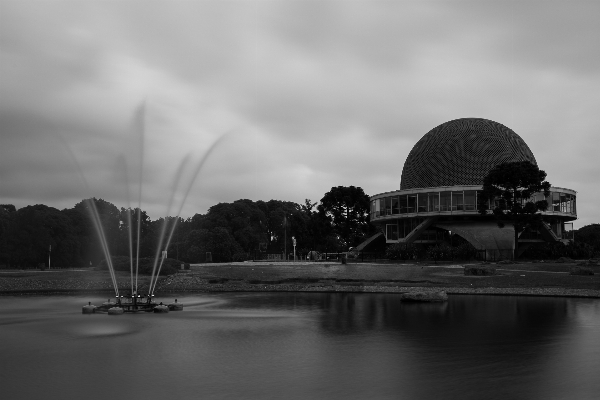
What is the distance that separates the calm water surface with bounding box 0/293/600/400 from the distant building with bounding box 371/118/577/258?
162ft

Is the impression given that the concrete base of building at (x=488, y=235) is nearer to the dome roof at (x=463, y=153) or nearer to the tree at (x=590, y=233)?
the dome roof at (x=463, y=153)

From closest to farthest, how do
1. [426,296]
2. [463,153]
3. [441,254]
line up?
[426,296] → [441,254] → [463,153]

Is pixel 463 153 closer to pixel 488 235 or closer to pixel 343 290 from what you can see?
pixel 488 235

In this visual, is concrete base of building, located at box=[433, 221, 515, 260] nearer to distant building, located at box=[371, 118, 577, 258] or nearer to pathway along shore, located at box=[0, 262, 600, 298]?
distant building, located at box=[371, 118, 577, 258]

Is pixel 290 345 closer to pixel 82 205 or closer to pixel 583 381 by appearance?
pixel 583 381

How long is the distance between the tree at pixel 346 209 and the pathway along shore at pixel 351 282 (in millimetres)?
46148

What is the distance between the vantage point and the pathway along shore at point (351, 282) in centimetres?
3417

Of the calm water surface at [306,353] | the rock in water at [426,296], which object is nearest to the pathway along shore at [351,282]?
the rock in water at [426,296]

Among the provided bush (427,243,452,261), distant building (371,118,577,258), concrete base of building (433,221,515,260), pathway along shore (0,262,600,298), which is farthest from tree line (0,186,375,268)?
pathway along shore (0,262,600,298)

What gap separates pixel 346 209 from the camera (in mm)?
94812

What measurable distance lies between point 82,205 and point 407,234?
202ft

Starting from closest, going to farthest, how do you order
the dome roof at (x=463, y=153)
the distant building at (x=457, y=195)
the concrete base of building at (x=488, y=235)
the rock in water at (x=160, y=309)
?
the rock in water at (x=160, y=309) → the concrete base of building at (x=488, y=235) → the distant building at (x=457, y=195) → the dome roof at (x=463, y=153)

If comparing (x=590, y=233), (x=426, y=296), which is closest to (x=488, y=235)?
(x=426, y=296)

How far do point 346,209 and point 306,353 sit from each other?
79079 mm
